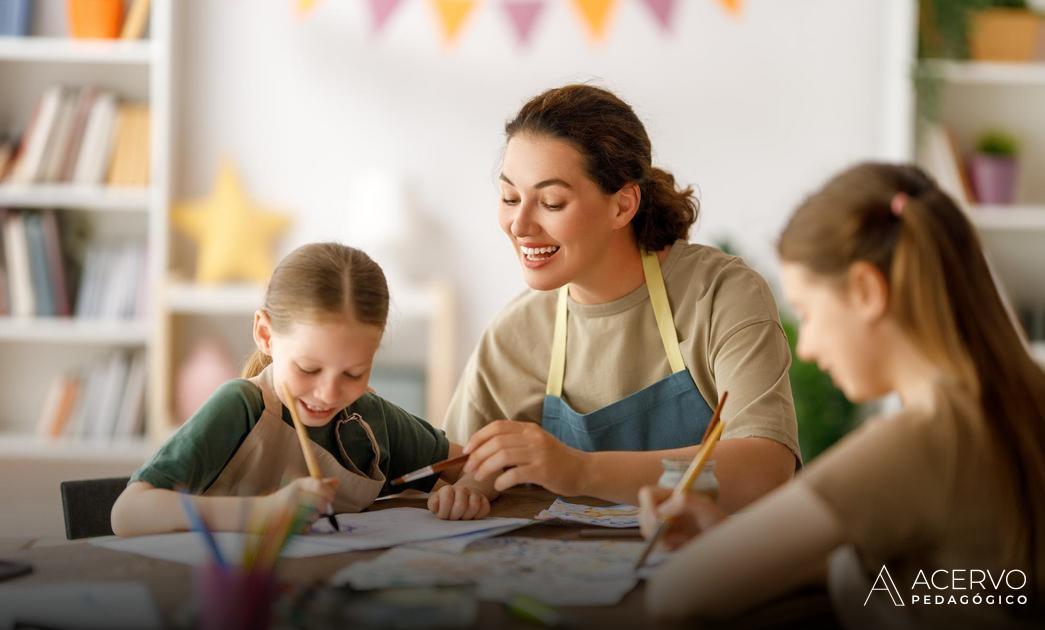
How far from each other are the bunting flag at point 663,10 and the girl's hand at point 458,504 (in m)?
2.85

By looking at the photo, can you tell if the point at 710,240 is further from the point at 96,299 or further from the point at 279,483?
the point at 279,483

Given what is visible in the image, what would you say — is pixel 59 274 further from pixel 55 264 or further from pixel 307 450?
pixel 307 450

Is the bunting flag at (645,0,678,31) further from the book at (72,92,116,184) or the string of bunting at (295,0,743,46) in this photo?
the book at (72,92,116,184)

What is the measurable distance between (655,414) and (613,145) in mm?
424

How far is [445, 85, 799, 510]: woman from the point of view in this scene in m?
1.79

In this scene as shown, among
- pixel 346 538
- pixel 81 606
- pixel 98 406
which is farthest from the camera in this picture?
pixel 98 406

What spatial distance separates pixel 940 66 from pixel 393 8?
1.80 meters

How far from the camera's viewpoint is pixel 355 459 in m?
1.60

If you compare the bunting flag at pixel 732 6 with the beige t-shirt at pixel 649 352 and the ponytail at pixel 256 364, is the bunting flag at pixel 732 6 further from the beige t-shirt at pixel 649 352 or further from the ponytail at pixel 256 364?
the ponytail at pixel 256 364

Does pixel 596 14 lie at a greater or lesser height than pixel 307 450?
greater

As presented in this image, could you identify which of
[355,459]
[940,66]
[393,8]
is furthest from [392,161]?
[355,459]

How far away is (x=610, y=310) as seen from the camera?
1.91 m

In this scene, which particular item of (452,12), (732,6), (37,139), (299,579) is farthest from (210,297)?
(299,579)

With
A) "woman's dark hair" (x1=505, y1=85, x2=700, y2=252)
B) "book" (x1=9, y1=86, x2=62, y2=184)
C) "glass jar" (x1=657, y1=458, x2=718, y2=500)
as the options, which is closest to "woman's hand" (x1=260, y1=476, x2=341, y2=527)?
"glass jar" (x1=657, y1=458, x2=718, y2=500)
